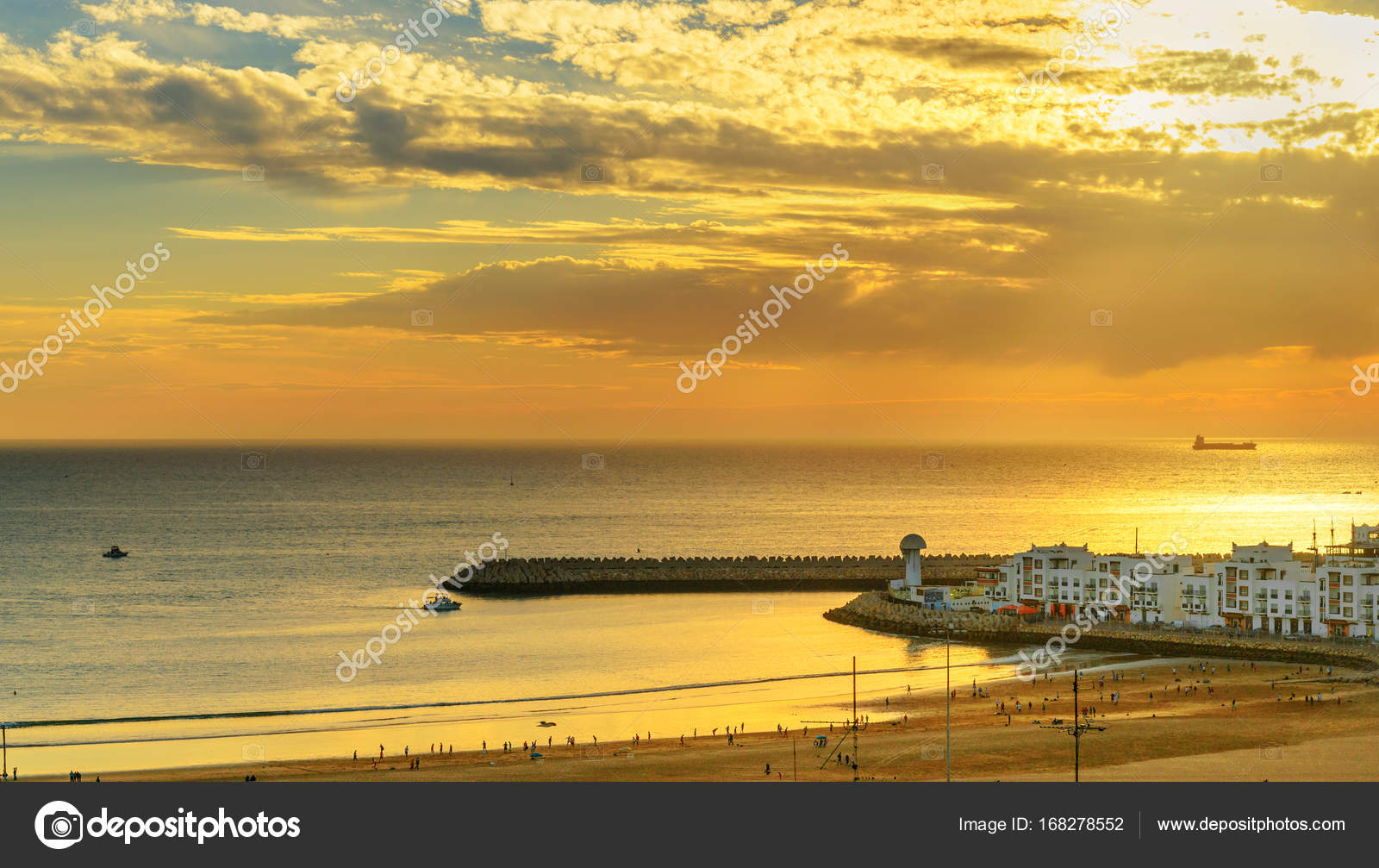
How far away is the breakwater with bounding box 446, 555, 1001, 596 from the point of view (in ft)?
337

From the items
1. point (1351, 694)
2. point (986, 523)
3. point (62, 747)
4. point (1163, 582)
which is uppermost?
point (986, 523)

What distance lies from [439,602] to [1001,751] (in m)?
56.6

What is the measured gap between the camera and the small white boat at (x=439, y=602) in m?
88.8

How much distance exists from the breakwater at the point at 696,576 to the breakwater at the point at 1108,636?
16449 millimetres

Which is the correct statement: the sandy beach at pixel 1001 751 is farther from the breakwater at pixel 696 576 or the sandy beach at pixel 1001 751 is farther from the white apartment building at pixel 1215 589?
the breakwater at pixel 696 576

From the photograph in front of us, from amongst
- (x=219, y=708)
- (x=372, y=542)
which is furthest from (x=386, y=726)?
(x=372, y=542)

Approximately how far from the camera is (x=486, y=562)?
117312 millimetres

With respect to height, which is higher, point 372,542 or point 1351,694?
point 372,542

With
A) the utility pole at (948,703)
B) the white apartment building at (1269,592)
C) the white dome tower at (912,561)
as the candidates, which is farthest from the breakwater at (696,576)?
the white apartment building at (1269,592)

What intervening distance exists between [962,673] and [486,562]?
212 feet

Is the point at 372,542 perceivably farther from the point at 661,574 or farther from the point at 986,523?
the point at 986,523
